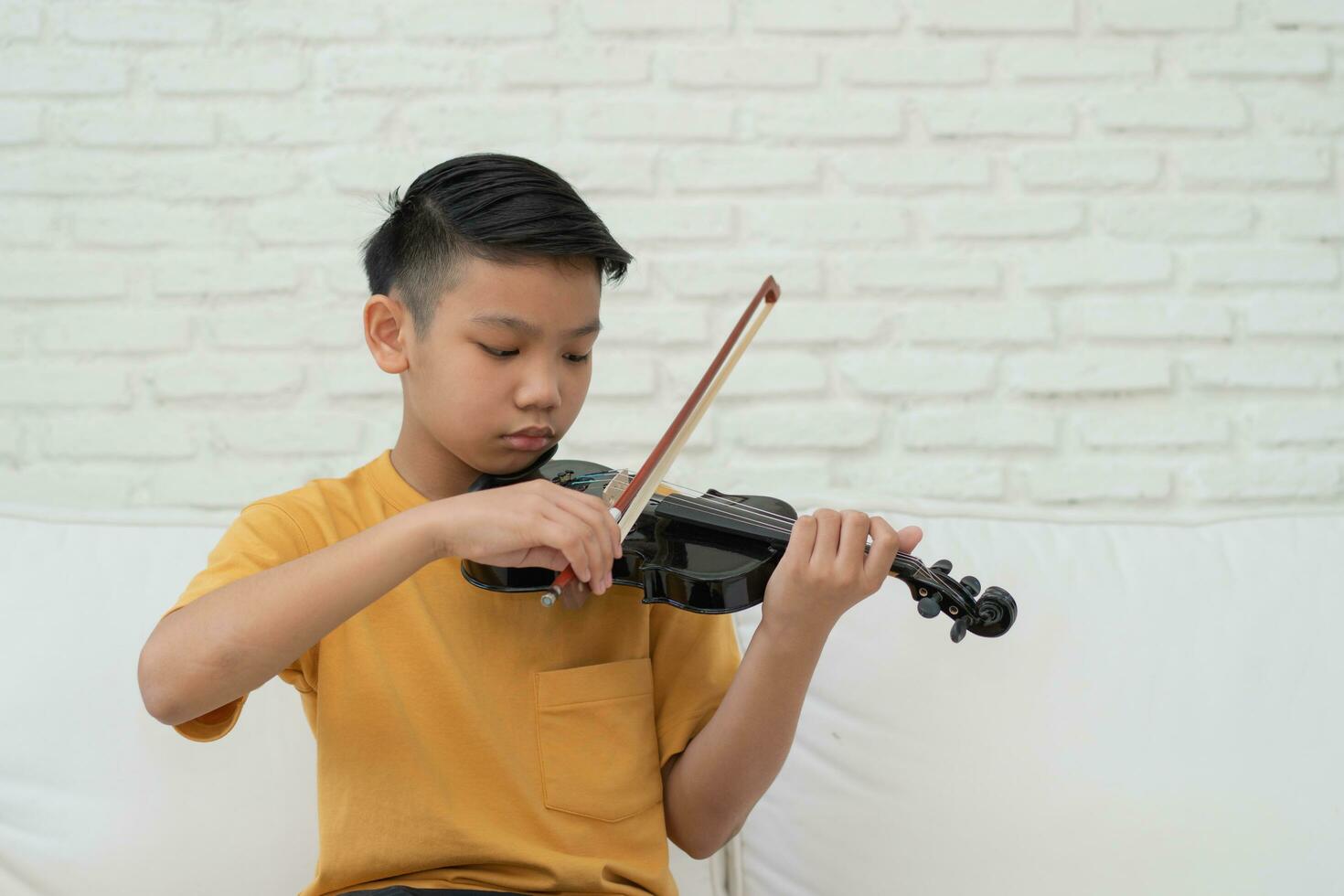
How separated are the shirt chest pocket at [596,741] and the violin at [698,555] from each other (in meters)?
0.07

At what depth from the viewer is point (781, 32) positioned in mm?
1665

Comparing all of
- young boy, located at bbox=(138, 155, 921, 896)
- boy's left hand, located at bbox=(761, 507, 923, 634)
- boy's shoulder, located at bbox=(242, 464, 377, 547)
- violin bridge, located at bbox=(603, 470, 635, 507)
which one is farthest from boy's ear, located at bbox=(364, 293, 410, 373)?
boy's left hand, located at bbox=(761, 507, 923, 634)

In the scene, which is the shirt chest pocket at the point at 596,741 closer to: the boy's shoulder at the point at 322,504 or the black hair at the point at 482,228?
the boy's shoulder at the point at 322,504

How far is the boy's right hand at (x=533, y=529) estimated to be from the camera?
86 centimetres

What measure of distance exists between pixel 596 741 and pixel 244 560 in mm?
315

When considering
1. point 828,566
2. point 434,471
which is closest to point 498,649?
point 434,471

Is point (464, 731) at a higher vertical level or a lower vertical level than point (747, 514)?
lower

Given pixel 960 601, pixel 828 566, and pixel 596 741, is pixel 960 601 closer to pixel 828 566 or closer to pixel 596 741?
pixel 828 566

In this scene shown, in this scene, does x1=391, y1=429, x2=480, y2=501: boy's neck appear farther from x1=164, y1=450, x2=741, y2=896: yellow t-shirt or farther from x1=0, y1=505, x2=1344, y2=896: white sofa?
x1=0, y1=505, x2=1344, y2=896: white sofa

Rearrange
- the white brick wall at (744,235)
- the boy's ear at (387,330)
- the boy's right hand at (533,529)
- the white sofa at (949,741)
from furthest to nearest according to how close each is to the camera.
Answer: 1. the white brick wall at (744,235)
2. the white sofa at (949,741)
3. the boy's ear at (387,330)
4. the boy's right hand at (533,529)

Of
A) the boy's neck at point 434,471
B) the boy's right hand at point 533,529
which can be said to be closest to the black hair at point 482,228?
the boy's neck at point 434,471

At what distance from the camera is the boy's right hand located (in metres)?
0.86

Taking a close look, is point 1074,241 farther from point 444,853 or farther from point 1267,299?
point 444,853

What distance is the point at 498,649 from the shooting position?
1028 millimetres
